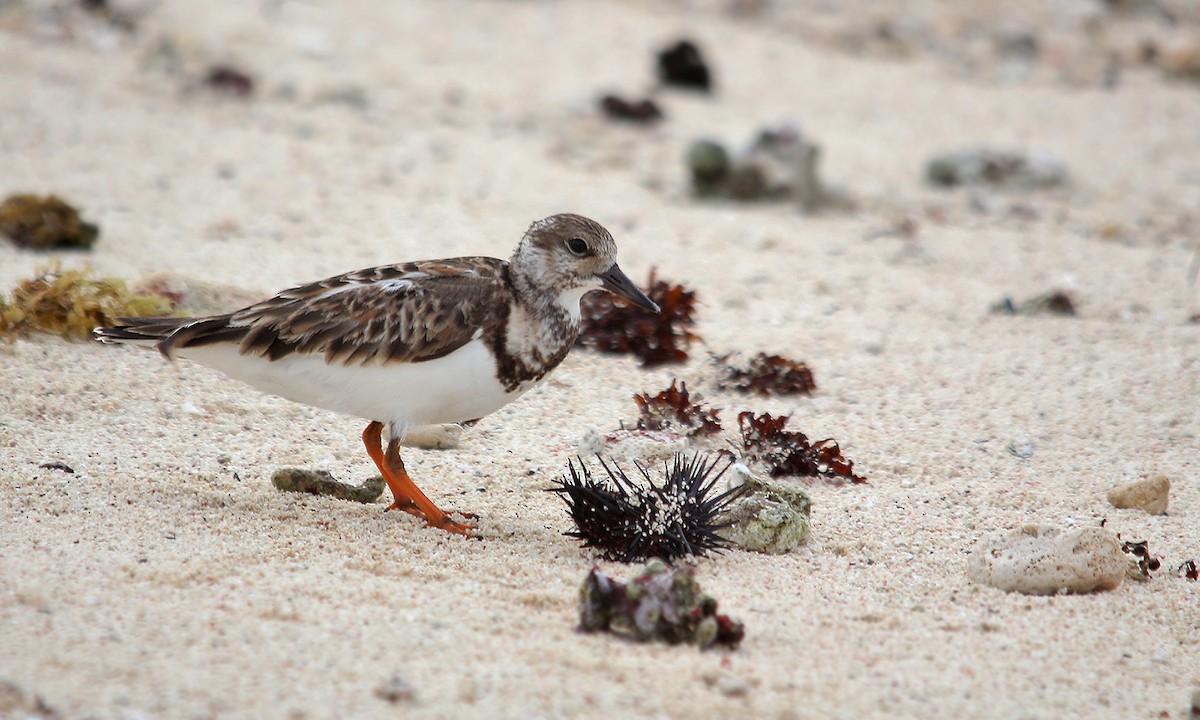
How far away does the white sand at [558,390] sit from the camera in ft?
11.9

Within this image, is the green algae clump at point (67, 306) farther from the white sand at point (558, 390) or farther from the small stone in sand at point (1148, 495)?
the small stone in sand at point (1148, 495)

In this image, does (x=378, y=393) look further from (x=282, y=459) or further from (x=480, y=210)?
(x=480, y=210)

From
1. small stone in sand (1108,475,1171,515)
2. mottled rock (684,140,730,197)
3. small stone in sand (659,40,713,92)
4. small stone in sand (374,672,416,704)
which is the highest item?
small stone in sand (659,40,713,92)

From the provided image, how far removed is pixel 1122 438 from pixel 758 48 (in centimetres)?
875

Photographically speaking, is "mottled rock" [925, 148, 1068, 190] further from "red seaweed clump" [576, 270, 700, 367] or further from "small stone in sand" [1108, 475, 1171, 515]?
"small stone in sand" [1108, 475, 1171, 515]

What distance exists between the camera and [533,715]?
3.32 meters

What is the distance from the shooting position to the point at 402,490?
4895 mm

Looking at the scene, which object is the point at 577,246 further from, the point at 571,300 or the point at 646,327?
the point at 646,327

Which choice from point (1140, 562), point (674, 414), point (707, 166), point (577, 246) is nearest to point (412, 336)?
point (577, 246)

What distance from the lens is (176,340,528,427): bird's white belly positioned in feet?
A: 15.1

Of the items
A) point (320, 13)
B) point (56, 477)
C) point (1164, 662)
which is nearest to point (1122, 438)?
point (1164, 662)

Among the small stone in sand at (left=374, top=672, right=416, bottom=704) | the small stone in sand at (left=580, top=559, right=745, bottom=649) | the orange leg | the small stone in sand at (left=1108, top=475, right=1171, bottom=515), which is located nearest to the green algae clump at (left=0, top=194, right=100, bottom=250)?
the orange leg

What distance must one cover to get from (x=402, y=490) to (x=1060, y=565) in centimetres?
240

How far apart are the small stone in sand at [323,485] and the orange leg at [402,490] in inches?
3.3
